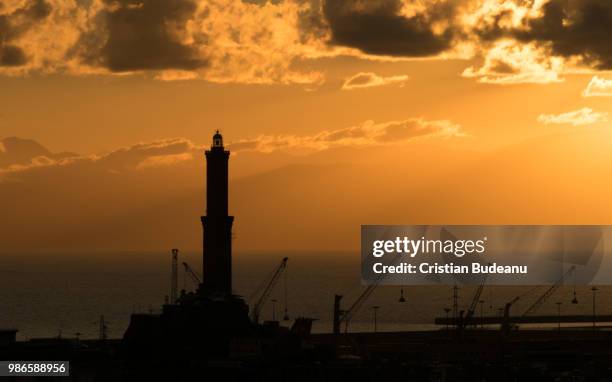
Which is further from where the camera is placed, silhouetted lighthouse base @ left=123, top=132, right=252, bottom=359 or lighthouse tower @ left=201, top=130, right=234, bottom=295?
lighthouse tower @ left=201, top=130, right=234, bottom=295

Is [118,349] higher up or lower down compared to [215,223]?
lower down

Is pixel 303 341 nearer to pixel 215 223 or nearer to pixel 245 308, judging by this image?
pixel 245 308

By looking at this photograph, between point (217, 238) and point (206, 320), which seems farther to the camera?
point (217, 238)

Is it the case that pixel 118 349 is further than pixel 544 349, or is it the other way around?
pixel 544 349

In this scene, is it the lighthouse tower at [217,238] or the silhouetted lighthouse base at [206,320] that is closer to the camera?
the silhouetted lighthouse base at [206,320]

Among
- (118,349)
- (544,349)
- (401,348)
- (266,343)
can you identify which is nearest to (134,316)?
(118,349)

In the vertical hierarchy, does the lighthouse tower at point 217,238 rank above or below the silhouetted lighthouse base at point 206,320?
above

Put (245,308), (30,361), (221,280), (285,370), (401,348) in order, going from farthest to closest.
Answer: (401,348), (221,280), (245,308), (285,370), (30,361)

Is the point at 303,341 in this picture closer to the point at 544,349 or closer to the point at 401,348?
the point at 401,348

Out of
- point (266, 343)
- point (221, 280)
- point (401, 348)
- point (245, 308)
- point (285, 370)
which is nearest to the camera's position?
point (285, 370)

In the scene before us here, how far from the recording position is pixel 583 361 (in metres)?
164

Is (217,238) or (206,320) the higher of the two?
(217,238)

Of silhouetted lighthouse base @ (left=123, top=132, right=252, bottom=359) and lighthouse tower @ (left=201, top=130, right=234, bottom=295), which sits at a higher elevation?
lighthouse tower @ (left=201, top=130, right=234, bottom=295)

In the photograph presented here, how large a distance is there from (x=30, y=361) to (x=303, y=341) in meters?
41.6
